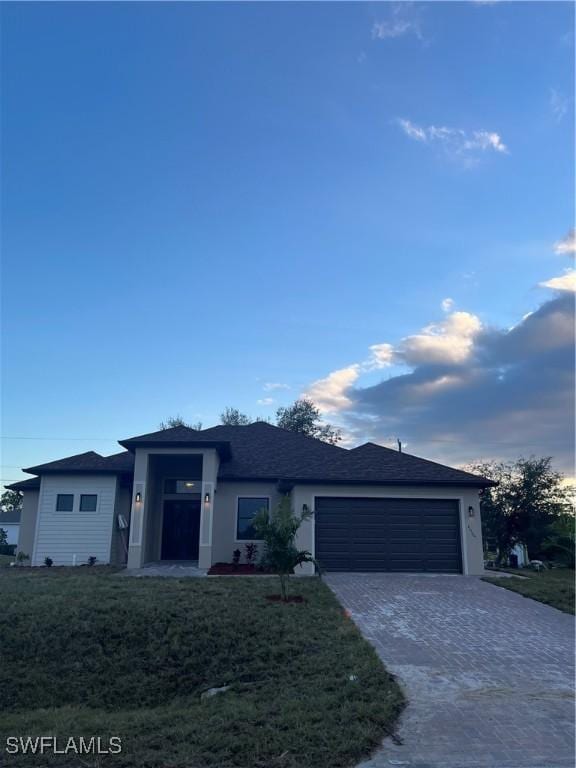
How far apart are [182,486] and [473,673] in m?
13.1

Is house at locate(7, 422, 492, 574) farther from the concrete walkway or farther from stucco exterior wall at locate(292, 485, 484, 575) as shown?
the concrete walkway


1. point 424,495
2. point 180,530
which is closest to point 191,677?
point 424,495

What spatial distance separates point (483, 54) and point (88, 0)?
9.81 m

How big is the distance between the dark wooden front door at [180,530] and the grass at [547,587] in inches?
388

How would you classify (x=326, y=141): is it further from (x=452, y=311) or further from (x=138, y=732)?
(x=138, y=732)

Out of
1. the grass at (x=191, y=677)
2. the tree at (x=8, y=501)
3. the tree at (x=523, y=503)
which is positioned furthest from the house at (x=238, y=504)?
the tree at (x=8, y=501)

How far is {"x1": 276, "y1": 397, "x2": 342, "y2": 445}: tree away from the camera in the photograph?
35.0 m

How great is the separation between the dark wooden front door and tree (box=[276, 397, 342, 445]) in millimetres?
17533

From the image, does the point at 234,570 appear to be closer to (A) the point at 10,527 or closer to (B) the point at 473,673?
(B) the point at 473,673

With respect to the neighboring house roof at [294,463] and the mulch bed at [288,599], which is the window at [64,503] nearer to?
the neighboring house roof at [294,463]

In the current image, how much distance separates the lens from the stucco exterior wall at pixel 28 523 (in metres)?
16.6

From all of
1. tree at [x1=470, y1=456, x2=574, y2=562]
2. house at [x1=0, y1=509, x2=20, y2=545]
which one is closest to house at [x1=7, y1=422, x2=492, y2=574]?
tree at [x1=470, y1=456, x2=574, y2=562]

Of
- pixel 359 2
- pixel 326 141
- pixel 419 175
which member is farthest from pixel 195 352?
pixel 359 2

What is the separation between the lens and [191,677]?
660 centimetres
